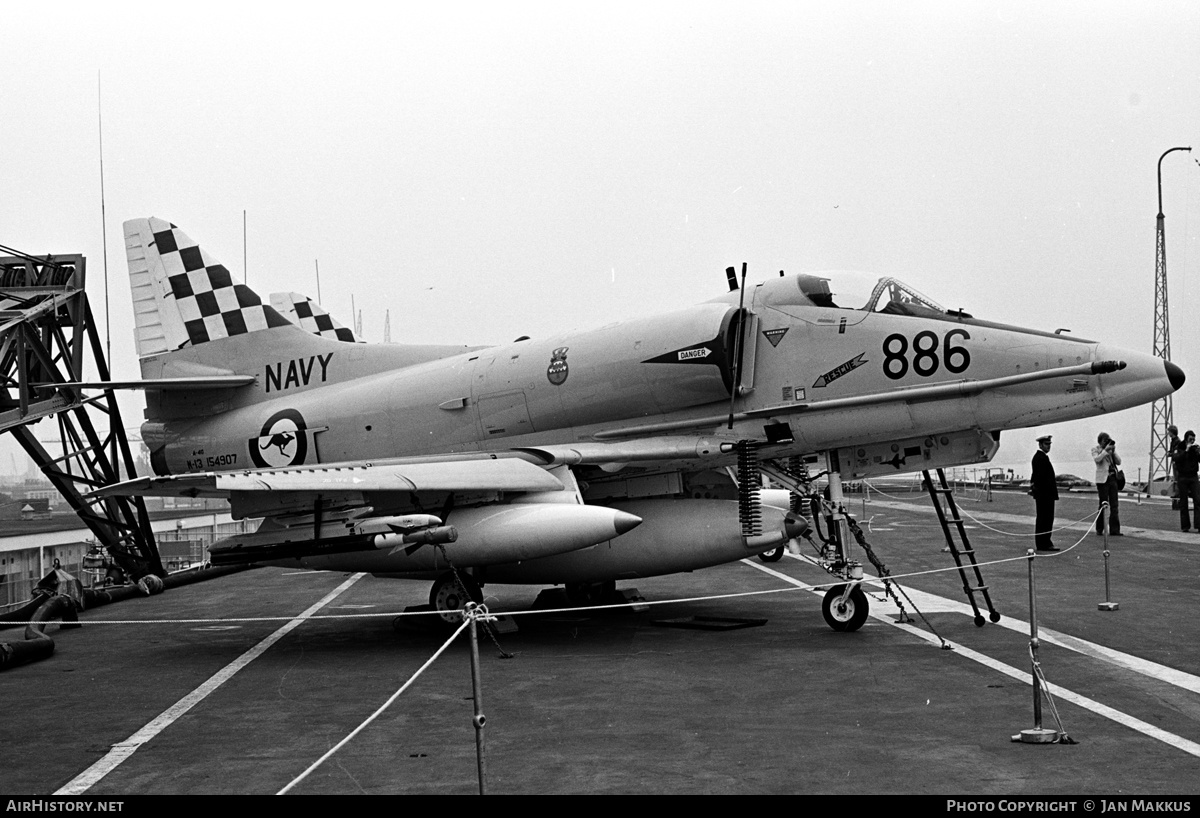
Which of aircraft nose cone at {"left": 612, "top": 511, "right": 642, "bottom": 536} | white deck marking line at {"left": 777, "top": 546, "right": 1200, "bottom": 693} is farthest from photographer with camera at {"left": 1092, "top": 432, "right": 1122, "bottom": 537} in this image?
aircraft nose cone at {"left": 612, "top": 511, "right": 642, "bottom": 536}

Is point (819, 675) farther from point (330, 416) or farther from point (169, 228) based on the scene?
point (169, 228)

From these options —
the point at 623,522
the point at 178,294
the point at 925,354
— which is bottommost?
the point at 623,522

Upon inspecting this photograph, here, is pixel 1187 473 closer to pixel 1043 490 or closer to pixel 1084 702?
pixel 1043 490

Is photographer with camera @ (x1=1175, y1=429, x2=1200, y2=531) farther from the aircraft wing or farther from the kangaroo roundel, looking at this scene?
the kangaroo roundel

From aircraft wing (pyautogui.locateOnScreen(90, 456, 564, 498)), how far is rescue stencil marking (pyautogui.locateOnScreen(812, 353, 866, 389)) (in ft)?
9.24

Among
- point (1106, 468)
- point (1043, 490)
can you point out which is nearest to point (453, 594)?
point (1043, 490)

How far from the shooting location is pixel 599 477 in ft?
40.7

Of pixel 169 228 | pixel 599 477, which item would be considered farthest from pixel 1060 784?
pixel 169 228

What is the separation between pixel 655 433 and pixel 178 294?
7.43 metres

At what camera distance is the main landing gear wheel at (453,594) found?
11.8 metres

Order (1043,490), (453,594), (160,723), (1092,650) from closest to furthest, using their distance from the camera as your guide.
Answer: (160,723) < (1092,650) < (453,594) < (1043,490)

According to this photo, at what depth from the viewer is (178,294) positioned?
1540cm

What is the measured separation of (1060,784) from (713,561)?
6.29 meters

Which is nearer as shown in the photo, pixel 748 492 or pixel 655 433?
pixel 748 492
